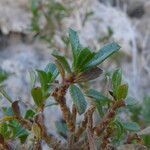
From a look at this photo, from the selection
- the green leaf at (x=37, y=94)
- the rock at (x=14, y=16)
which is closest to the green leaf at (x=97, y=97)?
the green leaf at (x=37, y=94)

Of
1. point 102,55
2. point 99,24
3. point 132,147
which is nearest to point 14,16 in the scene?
point 99,24

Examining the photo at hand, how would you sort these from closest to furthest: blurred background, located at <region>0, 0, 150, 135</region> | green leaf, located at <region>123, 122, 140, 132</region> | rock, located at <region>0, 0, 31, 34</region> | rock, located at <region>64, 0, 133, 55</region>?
green leaf, located at <region>123, 122, 140, 132</region> < blurred background, located at <region>0, 0, 150, 135</region> < rock, located at <region>0, 0, 31, 34</region> < rock, located at <region>64, 0, 133, 55</region>

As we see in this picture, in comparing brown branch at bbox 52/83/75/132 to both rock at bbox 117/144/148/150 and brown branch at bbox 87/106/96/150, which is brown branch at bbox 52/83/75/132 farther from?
rock at bbox 117/144/148/150

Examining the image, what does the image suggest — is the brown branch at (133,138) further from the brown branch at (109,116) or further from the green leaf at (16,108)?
the green leaf at (16,108)

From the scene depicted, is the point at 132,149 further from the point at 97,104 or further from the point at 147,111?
the point at 147,111

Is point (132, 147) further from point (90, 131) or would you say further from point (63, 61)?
point (63, 61)

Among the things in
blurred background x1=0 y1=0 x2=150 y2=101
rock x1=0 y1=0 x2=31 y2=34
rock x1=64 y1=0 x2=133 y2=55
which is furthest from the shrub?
rock x1=64 y1=0 x2=133 y2=55
